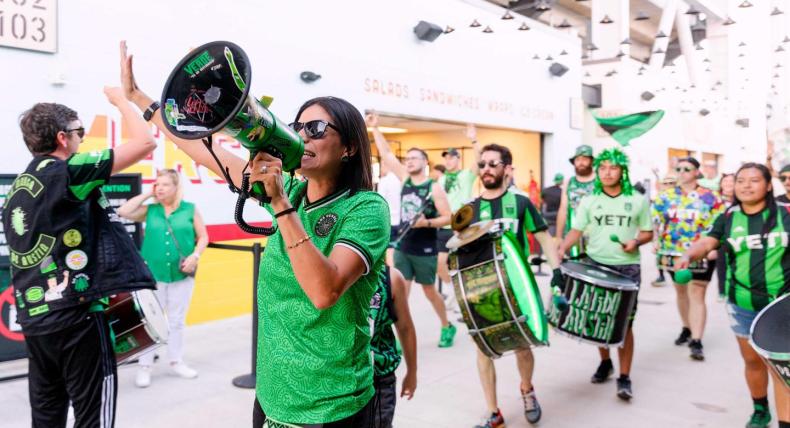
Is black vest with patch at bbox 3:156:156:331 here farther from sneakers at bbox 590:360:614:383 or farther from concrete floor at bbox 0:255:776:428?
sneakers at bbox 590:360:614:383

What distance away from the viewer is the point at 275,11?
312 inches

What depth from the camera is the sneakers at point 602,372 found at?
16.9 feet

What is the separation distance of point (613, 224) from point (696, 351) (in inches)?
66.6

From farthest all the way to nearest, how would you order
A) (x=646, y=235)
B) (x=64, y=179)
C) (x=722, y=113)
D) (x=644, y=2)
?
(x=722, y=113) < (x=644, y=2) < (x=646, y=235) < (x=64, y=179)

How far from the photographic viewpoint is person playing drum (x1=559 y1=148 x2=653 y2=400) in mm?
5039

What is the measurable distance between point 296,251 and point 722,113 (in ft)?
97.6

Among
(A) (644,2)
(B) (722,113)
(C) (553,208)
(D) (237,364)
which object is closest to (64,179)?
(D) (237,364)

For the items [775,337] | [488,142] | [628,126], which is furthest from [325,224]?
[488,142]

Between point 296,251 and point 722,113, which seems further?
point 722,113

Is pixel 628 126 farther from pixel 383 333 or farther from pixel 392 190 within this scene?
pixel 383 333

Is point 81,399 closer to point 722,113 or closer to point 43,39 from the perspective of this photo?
point 43,39

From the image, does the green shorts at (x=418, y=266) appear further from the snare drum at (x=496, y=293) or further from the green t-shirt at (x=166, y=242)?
the snare drum at (x=496, y=293)

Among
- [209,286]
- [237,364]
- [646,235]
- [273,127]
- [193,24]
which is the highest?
[193,24]

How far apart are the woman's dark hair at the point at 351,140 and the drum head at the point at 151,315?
1823 millimetres
